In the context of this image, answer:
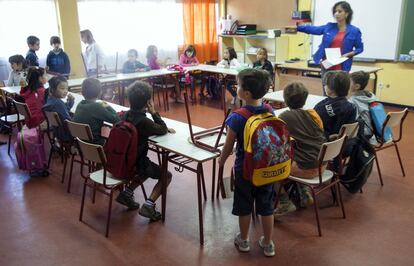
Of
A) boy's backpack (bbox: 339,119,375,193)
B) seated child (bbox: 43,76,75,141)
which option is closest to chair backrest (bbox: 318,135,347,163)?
boy's backpack (bbox: 339,119,375,193)

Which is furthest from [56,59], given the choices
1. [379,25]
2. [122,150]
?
[379,25]

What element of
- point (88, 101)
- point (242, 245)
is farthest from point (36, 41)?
point (242, 245)

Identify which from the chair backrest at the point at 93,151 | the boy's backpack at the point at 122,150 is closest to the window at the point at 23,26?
the chair backrest at the point at 93,151

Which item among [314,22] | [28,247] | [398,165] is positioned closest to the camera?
[28,247]

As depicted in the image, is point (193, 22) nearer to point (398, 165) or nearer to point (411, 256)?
point (398, 165)

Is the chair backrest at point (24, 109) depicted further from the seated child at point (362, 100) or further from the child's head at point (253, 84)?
the seated child at point (362, 100)

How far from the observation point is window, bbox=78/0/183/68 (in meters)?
7.11

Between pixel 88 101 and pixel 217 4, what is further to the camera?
pixel 217 4

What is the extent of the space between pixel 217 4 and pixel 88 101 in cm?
641

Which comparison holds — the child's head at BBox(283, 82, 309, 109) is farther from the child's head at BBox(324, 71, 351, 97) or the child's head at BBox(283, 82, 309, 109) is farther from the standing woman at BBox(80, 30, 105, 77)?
the standing woman at BBox(80, 30, 105, 77)

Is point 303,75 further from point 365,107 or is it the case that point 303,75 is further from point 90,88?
point 90,88

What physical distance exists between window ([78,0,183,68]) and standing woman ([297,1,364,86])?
4.10 metres

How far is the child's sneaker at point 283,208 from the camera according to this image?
9.59ft

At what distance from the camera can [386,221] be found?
9.49 ft
